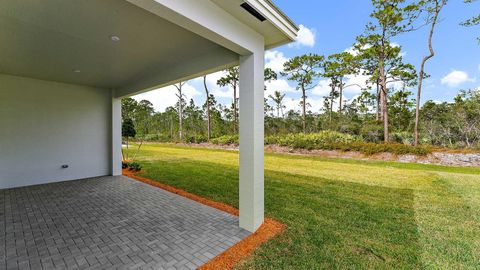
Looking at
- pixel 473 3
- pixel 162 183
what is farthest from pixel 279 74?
pixel 162 183

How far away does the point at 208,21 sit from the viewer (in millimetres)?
2182

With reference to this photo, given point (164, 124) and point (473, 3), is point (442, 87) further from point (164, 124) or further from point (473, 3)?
point (164, 124)

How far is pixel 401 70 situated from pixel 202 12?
15.8m

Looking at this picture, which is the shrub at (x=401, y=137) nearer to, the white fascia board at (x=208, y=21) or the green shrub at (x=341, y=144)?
the green shrub at (x=341, y=144)

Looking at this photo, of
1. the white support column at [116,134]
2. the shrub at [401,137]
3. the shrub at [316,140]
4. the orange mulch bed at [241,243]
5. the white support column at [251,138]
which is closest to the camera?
the orange mulch bed at [241,243]

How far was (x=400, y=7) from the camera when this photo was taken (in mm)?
11094

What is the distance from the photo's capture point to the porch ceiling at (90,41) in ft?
7.47

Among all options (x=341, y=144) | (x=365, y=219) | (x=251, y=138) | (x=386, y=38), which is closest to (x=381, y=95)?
(x=386, y=38)

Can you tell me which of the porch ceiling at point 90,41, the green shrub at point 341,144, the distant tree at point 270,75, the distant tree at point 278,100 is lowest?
the green shrub at point 341,144

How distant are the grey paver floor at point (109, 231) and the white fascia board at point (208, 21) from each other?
2589mm

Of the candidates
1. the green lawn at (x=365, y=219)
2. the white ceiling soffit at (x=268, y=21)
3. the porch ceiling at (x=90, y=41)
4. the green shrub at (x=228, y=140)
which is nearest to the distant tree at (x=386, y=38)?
the green lawn at (x=365, y=219)

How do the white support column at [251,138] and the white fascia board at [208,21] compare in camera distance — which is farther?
the white support column at [251,138]

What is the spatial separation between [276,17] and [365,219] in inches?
136

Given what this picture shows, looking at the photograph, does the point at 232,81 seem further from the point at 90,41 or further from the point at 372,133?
the point at 90,41
